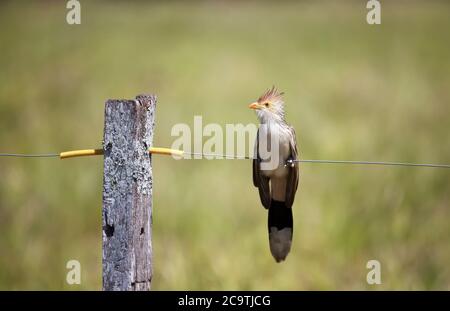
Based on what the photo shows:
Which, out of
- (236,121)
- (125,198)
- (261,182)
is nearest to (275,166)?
(261,182)

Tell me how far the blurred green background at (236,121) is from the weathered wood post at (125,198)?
109 inches

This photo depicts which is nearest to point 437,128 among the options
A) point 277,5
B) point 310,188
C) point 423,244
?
point 310,188

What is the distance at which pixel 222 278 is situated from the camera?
6340 mm

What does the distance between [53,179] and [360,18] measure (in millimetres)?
13048

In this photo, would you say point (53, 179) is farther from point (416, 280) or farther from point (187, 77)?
point (187, 77)

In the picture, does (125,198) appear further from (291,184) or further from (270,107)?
(270,107)

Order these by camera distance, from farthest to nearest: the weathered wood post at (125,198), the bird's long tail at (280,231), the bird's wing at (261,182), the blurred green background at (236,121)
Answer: the blurred green background at (236,121)
the bird's wing at (261,182)
the bird's long tail at (280,231)
the weathered wood post at (125,198)

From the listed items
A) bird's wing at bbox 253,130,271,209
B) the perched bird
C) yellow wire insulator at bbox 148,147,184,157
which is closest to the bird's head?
the perched bird

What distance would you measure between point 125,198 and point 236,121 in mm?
7782

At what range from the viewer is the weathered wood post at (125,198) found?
122 inches

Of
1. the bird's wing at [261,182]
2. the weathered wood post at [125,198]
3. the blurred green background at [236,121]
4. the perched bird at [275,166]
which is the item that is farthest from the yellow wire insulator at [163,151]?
the blurred green background at [236,121]

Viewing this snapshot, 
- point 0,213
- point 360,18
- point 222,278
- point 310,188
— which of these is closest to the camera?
point 222,278

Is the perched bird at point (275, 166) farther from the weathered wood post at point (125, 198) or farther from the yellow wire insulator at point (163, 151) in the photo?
the weathered wood post at point (125, 198)

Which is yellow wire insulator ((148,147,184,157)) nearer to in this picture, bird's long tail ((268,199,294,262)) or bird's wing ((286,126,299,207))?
bird's long tail ((268,199,294,262))
